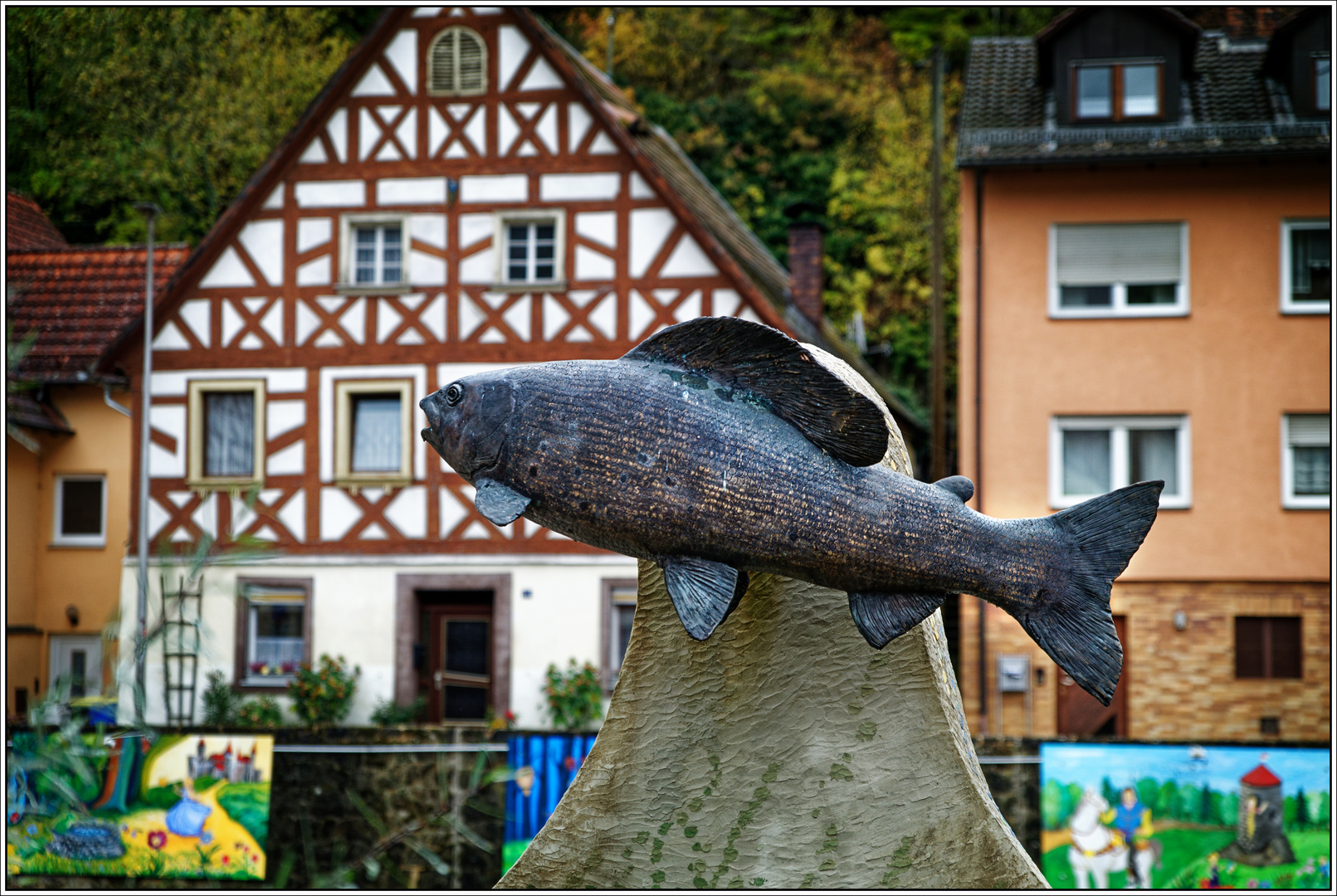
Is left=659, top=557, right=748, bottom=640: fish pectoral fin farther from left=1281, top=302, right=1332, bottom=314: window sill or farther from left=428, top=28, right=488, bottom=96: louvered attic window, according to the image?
left=1281, top=302, right=1332, bottom=314: window sill

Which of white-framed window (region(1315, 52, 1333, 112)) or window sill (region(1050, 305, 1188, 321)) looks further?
window sill (region(1050, 305, 1188, 321))

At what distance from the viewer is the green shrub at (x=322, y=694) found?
15.2 metres

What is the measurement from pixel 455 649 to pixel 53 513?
7.28 meters

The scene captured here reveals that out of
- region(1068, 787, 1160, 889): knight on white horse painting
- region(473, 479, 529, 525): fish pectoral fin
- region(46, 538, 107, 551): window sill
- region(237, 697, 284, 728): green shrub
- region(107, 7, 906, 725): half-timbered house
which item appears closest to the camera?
region(473, 479, 529, 525): fish pectoral fin

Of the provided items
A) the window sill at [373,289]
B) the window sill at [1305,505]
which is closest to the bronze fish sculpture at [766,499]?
the window sill at [373,289]

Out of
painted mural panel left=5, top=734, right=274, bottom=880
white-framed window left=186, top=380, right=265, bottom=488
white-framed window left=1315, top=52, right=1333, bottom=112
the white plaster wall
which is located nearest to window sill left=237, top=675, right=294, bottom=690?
the white plaster wall

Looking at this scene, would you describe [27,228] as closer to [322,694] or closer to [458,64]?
[458,64]

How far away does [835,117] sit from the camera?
2920 cm

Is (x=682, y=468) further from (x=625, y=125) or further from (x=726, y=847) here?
(x=625, y=125)

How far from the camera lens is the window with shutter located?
15.3m

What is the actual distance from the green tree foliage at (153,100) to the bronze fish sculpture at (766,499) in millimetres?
6093

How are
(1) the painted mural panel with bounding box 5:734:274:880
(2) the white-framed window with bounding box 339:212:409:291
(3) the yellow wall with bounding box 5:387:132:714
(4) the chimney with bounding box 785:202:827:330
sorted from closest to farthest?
(1) the painted mural panel with bounding box 5:734:274:880 < (2) the white-framed window with bounding box 339:212:409:291 < (3) the yellow wall with bounding box 5:387:132:714 < (4) the chimney with bounding box 785:202:827:330

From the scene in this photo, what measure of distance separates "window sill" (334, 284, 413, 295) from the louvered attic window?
92.9 inches

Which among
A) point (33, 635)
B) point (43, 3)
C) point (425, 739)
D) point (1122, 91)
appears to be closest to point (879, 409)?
point (43, 3)
